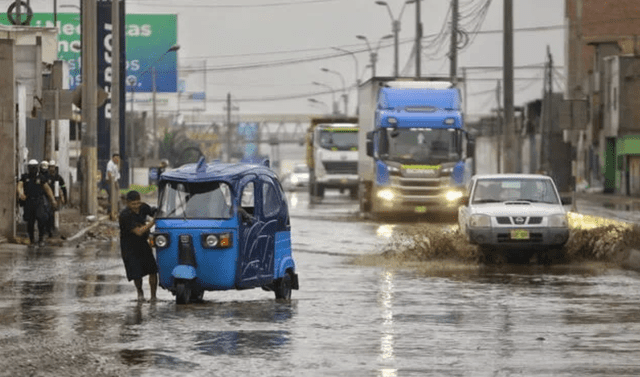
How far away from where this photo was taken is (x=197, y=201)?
19625 millimetres

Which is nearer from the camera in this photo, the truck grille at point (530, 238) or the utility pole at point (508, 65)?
the truck grille at point (530, 238)

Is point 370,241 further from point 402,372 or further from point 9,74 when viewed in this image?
point 402,372

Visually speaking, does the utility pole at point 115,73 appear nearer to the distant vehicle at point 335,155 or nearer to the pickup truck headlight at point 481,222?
the distant vehicle at point 335,155

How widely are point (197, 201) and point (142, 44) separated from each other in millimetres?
65933

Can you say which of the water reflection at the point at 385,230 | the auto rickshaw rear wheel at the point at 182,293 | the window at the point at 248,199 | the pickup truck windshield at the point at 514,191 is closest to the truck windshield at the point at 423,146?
the water reflection at the point at 385,230

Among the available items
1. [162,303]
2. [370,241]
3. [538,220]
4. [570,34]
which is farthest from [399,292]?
[570,34]

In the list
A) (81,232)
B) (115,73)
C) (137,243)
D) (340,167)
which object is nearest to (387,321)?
(137,243)

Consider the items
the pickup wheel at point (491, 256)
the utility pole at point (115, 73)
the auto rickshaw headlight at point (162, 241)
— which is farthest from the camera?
the utility pole at point (115, 73)

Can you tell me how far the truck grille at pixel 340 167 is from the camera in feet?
236

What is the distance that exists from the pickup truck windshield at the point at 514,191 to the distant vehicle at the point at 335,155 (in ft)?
137

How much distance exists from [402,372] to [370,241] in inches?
897

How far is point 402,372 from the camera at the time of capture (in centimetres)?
1295

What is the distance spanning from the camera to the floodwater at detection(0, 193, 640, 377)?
13578mm

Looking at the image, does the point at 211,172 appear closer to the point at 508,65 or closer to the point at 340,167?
the point at 508,65
